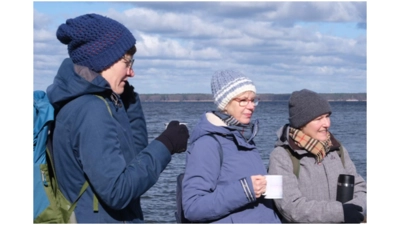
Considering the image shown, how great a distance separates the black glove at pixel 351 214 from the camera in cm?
408

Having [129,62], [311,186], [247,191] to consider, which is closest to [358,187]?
[311,186]

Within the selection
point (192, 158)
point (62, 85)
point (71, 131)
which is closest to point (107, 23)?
point (62, 85)

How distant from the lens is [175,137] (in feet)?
11.3

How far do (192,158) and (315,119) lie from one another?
1109mm

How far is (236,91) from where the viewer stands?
3.92 metres

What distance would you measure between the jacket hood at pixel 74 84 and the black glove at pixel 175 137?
0.40 m

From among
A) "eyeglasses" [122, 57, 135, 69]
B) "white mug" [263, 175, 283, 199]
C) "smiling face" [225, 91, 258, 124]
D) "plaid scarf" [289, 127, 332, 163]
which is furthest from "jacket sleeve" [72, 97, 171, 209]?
"plaid scarf" [289, 127, 332, 163]

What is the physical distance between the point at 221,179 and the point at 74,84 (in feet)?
3.53

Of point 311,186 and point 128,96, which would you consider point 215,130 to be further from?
point 311,186

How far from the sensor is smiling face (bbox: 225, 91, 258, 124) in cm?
390

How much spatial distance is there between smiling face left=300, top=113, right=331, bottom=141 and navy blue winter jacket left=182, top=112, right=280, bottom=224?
2.08 feet

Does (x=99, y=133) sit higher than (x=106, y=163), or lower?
higher

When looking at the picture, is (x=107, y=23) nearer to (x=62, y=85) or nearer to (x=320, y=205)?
(x=62, y=85)
